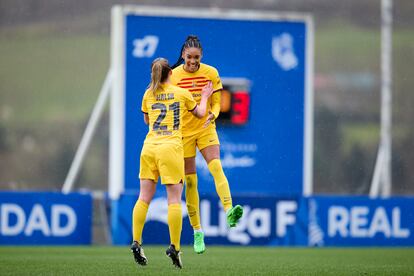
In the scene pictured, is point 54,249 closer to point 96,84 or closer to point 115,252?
point 115,252

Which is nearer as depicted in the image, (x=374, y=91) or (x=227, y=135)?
(x=227, y=135)

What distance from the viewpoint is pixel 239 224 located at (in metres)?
Result: 14.9

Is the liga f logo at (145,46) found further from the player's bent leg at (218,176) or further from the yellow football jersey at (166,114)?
the yellow football jersey at (166,114)

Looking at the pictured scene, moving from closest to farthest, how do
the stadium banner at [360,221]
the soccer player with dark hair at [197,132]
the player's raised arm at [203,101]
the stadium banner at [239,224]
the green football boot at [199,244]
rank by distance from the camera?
the player's raised arm at [203,101], the green football boot at [199,244], the soccer player with dark hair at [197,132], the stadium banner at [239,224], the stadium banner at [360,221]

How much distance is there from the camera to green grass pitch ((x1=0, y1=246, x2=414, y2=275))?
960 centimetres

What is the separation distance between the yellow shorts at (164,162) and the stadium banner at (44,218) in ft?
16.5

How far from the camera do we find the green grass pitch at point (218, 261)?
960cm

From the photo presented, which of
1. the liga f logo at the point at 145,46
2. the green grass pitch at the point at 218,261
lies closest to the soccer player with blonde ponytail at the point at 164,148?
the green grass pitch at the point at 218,261

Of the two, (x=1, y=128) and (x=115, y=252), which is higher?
(x=1, y=128)

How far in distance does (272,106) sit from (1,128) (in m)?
5.52

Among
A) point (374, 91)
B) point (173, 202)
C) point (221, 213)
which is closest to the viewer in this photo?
point (173, 202)

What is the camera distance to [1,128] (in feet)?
64.7

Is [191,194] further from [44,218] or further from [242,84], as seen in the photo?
[242,84]

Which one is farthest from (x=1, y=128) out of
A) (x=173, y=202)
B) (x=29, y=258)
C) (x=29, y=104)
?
(x=173, y=202)
